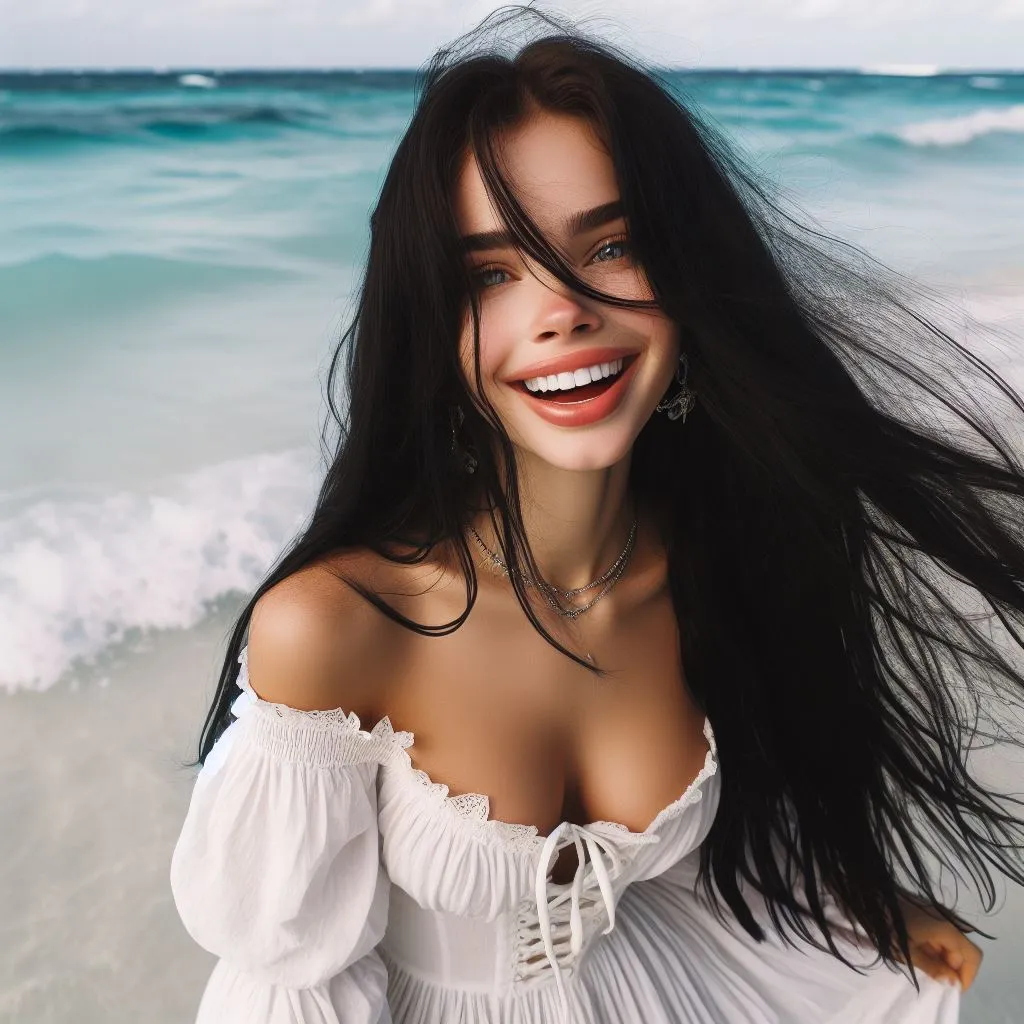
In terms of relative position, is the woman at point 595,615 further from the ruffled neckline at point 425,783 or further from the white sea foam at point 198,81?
the white sea foam at point 198,81

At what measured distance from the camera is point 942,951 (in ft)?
5.53

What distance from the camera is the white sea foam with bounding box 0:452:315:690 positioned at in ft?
11.7

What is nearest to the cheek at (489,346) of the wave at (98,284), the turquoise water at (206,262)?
the turquoise water at (206,262)

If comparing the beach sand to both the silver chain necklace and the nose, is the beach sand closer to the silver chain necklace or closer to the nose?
the silver chain necklace

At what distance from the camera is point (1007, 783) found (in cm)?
265

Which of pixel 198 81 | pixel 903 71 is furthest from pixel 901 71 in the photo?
pixel 198 81

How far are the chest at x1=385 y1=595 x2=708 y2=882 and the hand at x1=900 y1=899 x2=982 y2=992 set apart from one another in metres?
0.43

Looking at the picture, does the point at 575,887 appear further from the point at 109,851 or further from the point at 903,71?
the point at 903,71

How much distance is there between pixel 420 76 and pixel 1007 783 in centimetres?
206

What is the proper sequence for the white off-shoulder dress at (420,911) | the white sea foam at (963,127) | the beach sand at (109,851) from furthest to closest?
1. the white sea foam at (963,127)
2. the beach sand at (109,851)
3. the white off-shoulder dress at (420,911)

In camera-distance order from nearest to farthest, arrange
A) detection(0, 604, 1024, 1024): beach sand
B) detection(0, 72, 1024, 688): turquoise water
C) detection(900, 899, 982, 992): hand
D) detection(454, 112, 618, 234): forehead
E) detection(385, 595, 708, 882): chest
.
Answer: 1. detection(454, 112, 618, 234): forehead
2. detection(385, 595, 708, 882): chest
3. detection(900, 899, 982, 992): hand
4. detection(0, 604, 1024, 1024): beach sand
5. detection(0, 72, 1024, 688): turquoise water

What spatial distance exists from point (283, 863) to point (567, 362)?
63 centimetres

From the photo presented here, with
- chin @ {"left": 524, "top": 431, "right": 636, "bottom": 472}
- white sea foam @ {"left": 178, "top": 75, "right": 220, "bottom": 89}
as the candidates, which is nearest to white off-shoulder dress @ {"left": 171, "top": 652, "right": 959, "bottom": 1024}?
chin @ {"left": 524, "top": 431, "right": 636, "bottom": 472}

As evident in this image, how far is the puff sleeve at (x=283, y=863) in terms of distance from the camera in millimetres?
1316
